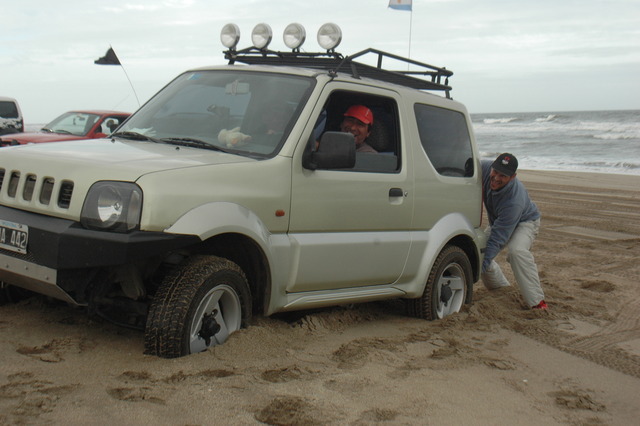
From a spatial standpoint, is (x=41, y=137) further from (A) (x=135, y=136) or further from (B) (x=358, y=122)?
(B) (x=358, y=122)

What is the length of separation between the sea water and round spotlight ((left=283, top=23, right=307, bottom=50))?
23072 mm

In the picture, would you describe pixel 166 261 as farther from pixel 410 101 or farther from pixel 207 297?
pixel 410 101

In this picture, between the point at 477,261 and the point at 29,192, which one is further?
the point at 477,261

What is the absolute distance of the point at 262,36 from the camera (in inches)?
225

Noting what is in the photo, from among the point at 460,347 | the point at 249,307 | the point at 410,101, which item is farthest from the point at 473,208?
the point at 249,307

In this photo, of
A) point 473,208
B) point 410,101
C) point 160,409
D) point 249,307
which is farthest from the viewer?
point 473,208

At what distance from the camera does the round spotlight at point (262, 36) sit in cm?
570

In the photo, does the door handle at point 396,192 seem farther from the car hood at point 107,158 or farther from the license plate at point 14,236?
the license plate at point 14,236

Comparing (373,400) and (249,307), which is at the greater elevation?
(249,307)

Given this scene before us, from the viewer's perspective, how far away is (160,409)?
3.54 metres

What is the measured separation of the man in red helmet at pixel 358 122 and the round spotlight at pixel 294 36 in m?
0.60

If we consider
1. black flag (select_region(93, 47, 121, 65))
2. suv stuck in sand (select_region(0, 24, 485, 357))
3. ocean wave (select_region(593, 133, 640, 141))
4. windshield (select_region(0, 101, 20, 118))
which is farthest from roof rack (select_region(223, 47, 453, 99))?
ocean wave (select_region(593, 133, 640, 141))

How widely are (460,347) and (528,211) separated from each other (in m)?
2.46

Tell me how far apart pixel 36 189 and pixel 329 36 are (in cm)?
225
